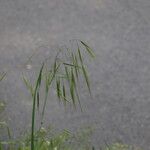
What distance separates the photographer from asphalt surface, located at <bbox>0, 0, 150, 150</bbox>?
3410 mm

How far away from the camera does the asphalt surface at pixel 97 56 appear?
341 cm

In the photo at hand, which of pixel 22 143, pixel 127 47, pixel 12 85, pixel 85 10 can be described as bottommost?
pixel 22 143

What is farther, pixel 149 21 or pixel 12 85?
pixel 149 21

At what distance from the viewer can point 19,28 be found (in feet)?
14.0

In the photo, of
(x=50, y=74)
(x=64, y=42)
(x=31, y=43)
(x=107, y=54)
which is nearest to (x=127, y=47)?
(x=107, y=54)

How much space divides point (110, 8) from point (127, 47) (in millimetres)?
548

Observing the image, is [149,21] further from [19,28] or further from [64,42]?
[19,28]

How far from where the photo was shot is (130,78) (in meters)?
3.76

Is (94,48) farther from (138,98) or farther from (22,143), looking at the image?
(22,143)

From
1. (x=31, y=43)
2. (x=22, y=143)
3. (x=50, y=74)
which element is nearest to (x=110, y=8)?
(x=31, y=43)

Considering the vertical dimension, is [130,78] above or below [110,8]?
below

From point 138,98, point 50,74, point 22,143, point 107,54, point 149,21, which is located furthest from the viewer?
point 149,21

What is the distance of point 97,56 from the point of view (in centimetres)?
396

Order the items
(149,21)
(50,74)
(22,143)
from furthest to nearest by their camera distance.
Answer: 1. (149,21)
2. (22,143)
3. (50,74)
